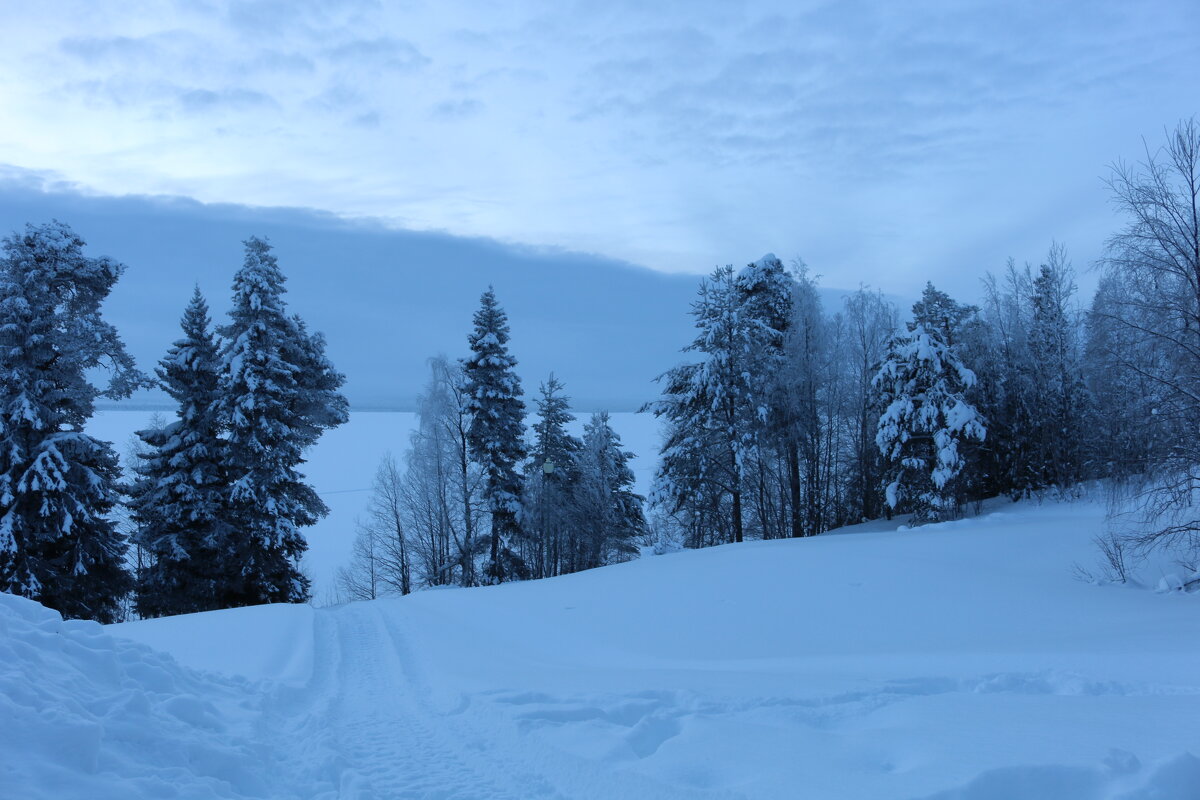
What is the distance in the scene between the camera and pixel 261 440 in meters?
22.2

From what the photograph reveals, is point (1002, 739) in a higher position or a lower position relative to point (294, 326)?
lower

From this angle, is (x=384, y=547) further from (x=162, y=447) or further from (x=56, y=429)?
(x=56, y=429)

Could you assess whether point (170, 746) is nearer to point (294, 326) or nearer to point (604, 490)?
point (294, 326)

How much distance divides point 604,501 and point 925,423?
52.8ft

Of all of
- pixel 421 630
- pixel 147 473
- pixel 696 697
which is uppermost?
pixel 147 473

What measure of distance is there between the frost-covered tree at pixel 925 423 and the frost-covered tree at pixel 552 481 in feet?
48.4

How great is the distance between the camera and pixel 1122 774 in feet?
12.4

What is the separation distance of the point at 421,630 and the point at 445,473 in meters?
18.2

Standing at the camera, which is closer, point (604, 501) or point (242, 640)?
point (242, 640)

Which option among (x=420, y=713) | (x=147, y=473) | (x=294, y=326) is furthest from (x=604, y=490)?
(x=420, y=713)

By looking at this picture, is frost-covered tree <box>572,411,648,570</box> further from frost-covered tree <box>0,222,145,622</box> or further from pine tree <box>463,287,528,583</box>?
frost-covered tree <box>0,222,145,622</box>

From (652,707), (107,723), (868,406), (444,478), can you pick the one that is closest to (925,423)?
(868,406)

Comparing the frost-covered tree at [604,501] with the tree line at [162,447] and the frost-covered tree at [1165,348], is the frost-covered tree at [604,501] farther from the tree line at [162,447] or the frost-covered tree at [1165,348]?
the frost-covered tree at [1165,348]

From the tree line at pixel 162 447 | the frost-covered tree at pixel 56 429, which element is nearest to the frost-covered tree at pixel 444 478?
the tree line at pixel 162 447
